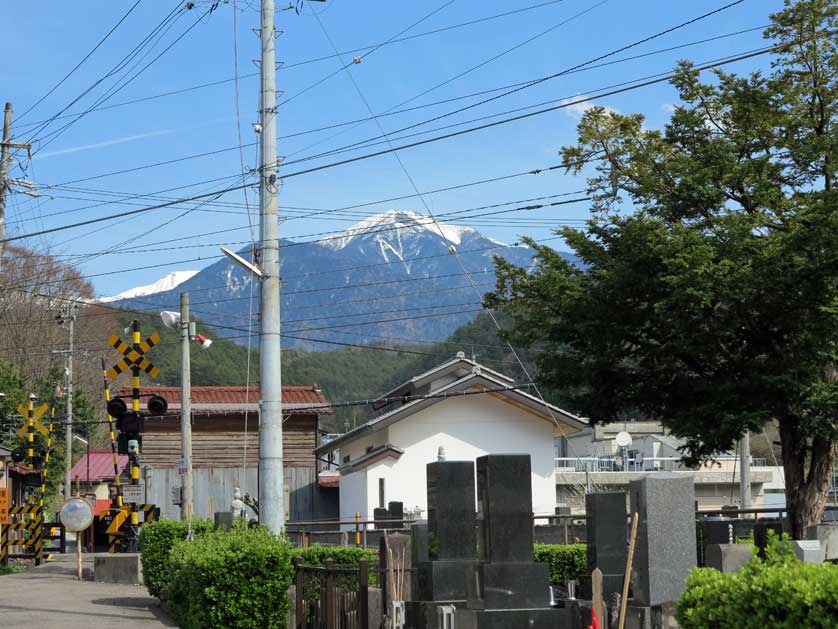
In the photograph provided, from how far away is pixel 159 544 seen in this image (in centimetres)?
2130

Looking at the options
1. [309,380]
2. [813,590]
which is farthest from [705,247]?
[309,380]

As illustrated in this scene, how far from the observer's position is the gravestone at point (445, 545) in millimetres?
13797

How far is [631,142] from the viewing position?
24.4 m

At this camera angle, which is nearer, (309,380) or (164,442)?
(164,442)

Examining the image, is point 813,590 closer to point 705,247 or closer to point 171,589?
point 171,589

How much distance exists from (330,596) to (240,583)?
1.68 m

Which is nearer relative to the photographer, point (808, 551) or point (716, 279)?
point (808, 551)

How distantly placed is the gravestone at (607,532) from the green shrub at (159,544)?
7840 millimetres

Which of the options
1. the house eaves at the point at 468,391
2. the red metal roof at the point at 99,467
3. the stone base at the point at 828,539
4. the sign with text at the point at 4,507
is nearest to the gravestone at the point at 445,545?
the stone base at the point at 828,539

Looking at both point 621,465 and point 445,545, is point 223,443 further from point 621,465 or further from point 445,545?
point 445,545

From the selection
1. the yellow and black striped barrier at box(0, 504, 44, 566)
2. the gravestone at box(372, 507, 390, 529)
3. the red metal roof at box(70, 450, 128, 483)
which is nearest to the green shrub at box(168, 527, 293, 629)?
the gravestone at box(372, 507, 390, 529)

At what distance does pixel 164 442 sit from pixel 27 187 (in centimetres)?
1628

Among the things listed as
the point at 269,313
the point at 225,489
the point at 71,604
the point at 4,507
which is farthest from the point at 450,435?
the point at 269,313

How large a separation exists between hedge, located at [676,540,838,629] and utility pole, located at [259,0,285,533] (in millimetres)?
9611
